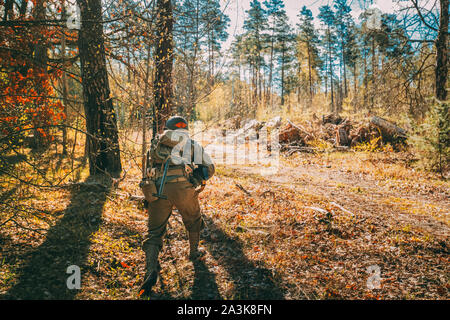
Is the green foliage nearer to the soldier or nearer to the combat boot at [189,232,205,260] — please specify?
the soldier

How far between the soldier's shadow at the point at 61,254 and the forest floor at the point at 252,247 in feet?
0.06

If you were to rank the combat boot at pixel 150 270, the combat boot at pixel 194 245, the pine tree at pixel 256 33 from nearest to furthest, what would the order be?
the combat boot at pixel 150 270 → the combat boot at pixel 194 245 → the pine tree at pixel 256 33

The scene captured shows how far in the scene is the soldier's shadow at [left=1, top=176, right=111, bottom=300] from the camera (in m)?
3.12

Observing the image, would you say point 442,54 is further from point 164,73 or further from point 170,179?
point 170,179

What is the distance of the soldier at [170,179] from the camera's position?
3.76 meters

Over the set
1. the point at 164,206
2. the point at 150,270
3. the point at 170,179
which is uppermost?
the point at 170,179

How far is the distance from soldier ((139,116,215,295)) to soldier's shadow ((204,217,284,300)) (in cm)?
91

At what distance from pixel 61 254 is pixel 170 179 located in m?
2.06

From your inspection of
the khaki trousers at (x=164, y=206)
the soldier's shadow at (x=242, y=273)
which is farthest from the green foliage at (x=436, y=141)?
the khaki trousers at (x=164, y=206)

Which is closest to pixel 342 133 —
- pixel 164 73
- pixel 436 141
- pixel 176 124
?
pixel 436 141

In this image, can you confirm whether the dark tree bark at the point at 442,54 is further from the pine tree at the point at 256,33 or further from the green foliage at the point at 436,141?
the pine tree at the point at 256,33

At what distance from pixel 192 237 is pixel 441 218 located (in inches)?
217

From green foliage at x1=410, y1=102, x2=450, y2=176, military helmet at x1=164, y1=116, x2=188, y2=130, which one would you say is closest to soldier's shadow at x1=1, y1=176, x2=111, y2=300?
military helmet at x1=164, y1=116, x2=188, y2=130

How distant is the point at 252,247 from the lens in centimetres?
468
